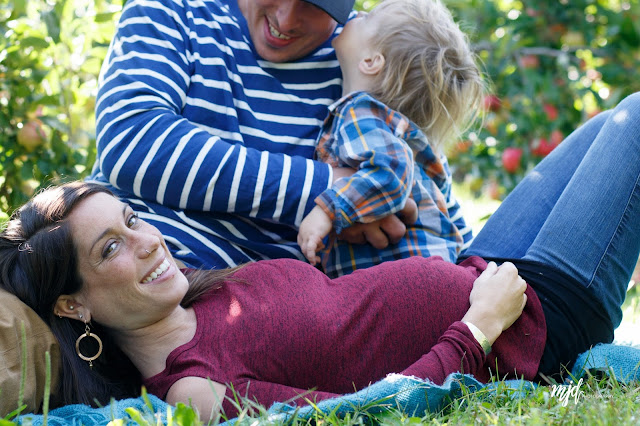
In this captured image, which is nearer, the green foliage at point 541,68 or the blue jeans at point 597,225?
the blue jeans at point 597,225

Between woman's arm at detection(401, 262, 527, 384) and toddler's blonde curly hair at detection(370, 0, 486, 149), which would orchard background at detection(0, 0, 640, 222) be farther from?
woman's arm at detection(401, 262, 527, 384)

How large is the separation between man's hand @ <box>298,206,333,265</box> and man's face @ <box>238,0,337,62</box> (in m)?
0.59

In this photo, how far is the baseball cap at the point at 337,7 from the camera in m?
2.31

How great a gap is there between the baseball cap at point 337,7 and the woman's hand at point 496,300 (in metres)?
0.87

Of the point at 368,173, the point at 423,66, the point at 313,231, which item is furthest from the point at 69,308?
the point at 423,66

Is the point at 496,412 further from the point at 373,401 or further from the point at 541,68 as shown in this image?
the point at 541,68

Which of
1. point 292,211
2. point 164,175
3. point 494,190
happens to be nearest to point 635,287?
point 494,190

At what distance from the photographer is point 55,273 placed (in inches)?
72.7

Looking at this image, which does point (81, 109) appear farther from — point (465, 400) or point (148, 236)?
point (465, 400)

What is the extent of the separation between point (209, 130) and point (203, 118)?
40mm

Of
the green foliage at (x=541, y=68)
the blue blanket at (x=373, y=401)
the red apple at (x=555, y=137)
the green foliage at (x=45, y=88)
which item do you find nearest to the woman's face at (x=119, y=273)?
the blue blanket at (x=373, y=401)

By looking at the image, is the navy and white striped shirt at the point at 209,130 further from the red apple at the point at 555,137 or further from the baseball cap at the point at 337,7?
the red apple at the point at 555,137

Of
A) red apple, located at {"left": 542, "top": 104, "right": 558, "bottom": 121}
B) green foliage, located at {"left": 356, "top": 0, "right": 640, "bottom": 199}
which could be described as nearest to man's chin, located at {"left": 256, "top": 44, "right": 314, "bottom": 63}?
green foliage, located at {"left": 356, "top": 0, "right": 640, "bottom": 199}

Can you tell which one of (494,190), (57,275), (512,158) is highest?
(57,275)
